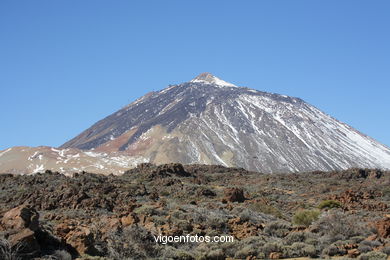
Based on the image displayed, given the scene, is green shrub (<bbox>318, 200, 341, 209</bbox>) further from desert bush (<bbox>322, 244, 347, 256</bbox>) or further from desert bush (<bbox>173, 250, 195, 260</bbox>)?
desert bush (<bbox>173, 250, 195, 260</bbox>)

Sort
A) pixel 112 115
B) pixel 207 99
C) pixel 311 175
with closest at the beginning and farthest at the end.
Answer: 1. pixel 311 175
2. pixel 207 99
3. pixel 112 115

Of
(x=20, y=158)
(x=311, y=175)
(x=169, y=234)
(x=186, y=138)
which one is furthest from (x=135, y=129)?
(x=169, y=234)

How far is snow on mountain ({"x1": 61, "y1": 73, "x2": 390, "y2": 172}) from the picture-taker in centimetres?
11638

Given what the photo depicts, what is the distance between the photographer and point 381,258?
11.3 meters

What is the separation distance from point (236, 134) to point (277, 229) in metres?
115

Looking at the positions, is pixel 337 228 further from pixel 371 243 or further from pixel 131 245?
pixel 131 245

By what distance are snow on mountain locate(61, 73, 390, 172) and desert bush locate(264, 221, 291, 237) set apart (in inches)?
3613

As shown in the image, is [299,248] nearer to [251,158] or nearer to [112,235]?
[112,235]

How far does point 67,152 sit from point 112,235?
356ft

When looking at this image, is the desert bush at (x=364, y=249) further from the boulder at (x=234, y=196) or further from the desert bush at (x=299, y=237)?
the boulder at (x=234, y=196)

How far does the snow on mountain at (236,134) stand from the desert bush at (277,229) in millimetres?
91766

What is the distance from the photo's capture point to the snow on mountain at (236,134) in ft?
382

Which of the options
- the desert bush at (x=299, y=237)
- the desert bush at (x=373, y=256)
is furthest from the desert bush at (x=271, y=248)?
the desert bush at (x=373, y=256)

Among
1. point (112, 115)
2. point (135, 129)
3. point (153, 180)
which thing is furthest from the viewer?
point (112, 115)
